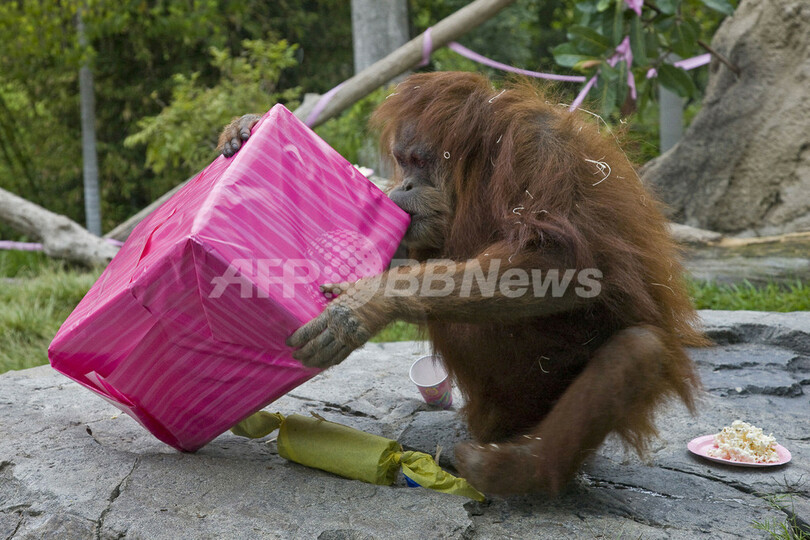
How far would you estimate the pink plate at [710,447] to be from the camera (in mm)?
2113

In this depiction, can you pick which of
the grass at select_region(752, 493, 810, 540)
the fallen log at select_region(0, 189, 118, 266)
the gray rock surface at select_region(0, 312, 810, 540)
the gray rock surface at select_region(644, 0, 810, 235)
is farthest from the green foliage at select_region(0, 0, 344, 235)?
the grass at select_region(752, 493, 810, 540)

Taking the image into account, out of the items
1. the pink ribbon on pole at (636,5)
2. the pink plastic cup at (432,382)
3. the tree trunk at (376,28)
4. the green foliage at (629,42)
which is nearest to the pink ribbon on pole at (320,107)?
the tree trunk at (376,28)

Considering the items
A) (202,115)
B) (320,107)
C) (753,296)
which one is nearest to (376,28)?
(320,107)

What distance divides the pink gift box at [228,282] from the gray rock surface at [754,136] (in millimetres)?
3028

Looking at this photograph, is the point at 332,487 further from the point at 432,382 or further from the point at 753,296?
the point at 753,296

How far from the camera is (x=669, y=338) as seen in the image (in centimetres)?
194

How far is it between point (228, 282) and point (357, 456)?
0.63 m

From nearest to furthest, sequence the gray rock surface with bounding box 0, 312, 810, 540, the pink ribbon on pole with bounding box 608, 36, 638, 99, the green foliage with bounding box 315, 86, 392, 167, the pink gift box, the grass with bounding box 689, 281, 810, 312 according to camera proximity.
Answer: the pink gift box < the gray rock surface with bounding box 0, 312, 810, 540 < the grass with bounding box 689, 281, 810, 312 < the pink ribbon on pole with bounding box 608, 36, 638, 99 < the green foliage with bounding box 315, 86, 392, 167

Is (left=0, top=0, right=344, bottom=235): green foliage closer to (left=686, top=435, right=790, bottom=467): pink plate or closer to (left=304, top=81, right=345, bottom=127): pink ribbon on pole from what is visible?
(left=304, top=81, right=345, bottom=127): pink ribbon on pole

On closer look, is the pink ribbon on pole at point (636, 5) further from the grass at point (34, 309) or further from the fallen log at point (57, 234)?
the fallen log at point (57, 234)

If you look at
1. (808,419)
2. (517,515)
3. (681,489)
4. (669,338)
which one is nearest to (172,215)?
(517,515)

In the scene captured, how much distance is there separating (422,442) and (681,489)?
2.26 ft

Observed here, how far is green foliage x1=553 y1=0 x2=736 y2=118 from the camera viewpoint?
13.9 ft

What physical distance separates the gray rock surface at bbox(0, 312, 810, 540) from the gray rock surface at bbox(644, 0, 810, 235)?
2.06 meters
